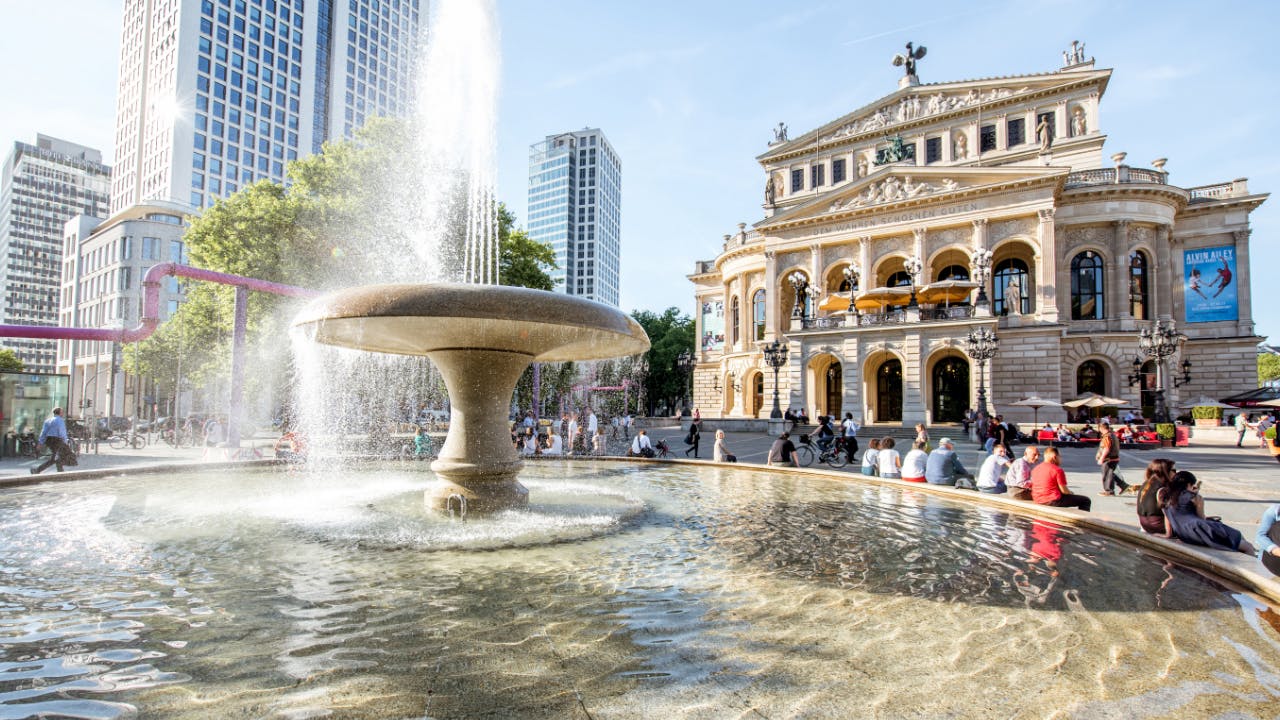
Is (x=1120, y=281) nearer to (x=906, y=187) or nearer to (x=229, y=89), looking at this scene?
(x=906, y=187)

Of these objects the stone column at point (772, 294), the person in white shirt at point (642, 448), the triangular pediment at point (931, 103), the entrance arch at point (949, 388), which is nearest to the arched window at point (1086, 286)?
the entrance arch at point (949, 388)

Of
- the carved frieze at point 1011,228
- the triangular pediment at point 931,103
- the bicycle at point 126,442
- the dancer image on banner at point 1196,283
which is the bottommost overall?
the bicycle at point 126,442

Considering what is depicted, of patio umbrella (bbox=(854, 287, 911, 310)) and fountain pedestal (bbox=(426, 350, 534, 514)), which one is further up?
patio umbrella (bbox=(854, 287, 911, 310))

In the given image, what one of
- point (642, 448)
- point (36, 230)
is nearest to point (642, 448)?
point (642, 448)

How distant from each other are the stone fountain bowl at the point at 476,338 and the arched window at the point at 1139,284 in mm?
36748

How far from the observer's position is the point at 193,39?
58281mm

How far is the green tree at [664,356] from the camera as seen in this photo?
58.1m

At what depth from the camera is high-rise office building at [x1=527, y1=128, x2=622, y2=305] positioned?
11244cm

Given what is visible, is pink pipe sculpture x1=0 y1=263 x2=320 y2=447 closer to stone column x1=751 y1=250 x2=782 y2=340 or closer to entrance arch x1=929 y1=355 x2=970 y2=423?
entrance arch x1=929 y1=355 x2=970 y2=423

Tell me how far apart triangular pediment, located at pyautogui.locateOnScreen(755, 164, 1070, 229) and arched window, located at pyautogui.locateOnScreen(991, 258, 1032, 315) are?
15.8 ft

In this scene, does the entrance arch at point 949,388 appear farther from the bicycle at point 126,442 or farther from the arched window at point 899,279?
the bicycle at point 126,442

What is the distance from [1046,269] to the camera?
102 feet

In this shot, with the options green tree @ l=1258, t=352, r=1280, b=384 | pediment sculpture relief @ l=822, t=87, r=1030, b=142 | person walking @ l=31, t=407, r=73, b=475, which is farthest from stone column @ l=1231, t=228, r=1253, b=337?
person walking @ l=31, t=407, r=73, b=475

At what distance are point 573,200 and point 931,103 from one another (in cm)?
8072
